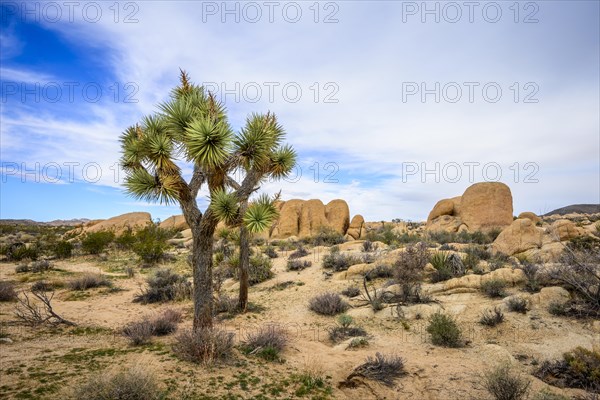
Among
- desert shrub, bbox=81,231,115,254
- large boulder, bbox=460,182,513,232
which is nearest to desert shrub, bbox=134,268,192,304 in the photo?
desert shrub, bbox=81,231,115,254

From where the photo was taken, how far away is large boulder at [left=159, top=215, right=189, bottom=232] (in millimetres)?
41903

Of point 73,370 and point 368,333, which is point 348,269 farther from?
point 73,370

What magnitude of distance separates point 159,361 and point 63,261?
66.4 feet

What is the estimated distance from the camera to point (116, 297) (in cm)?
1256

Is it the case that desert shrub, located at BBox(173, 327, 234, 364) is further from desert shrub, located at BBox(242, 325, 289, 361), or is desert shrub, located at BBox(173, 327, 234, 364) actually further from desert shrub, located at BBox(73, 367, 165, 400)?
desert shrub, located at BBox(73, 367, 165, 400)

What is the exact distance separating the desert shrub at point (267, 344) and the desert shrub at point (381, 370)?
66.6 inches

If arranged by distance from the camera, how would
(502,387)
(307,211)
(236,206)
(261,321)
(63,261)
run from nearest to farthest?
(502,387)
(236,206)
(261,321)
(63,261)
(307,211)

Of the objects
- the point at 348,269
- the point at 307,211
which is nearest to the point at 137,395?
the point at 348,269

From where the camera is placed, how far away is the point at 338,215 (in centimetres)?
3319

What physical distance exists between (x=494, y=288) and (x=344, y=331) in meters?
4.76

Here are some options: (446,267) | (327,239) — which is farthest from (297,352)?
(327,239)

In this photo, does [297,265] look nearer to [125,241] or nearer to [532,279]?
[532,279]

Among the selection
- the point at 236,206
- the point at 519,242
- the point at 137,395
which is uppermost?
the point at 236,206

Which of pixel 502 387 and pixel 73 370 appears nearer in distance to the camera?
pixel 502 387
